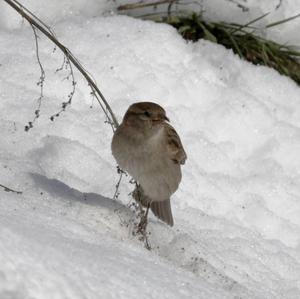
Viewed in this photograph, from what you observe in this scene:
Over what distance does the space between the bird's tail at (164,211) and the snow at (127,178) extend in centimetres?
5

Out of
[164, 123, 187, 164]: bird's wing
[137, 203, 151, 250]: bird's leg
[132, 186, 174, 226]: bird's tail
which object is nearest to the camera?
[137, 203, 151, 250]: bird's leg

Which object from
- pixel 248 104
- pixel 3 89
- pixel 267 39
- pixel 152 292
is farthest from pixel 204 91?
pixel 152 292

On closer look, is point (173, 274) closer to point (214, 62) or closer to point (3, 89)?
point (3, 89)

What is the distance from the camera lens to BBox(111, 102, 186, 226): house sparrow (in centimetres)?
511

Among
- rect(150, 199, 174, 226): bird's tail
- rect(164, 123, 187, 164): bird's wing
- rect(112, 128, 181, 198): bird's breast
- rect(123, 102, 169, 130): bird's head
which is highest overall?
rect(123, 102, 169, 130): bird's head

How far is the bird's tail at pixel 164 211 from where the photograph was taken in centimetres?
550

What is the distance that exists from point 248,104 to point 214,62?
55cm

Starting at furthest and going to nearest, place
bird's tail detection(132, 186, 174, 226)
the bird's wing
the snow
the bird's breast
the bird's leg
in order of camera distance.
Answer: bird's tail detection(132, 186, 174, 226)
the bird's wing
the bird's breast
the bird's leg
the snow

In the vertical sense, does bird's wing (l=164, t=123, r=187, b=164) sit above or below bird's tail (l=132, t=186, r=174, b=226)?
above

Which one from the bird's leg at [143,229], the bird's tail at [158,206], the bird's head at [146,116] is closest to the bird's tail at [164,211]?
the bird's tail at [158,206]

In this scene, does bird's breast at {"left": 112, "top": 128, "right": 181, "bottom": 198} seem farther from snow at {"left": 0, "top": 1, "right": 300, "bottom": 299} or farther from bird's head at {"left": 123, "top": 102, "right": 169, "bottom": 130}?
snow at {"left": 0, "top": 1, "right": 300, "bottom": 299}

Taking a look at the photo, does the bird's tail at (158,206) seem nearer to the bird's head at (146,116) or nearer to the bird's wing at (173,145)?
the bird's wing at (173,145)

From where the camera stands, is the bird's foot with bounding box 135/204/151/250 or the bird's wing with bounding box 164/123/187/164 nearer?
the bird's foot with bounding box 135/204/151/250

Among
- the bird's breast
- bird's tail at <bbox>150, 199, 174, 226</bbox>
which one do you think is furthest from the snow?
the bird's breast
